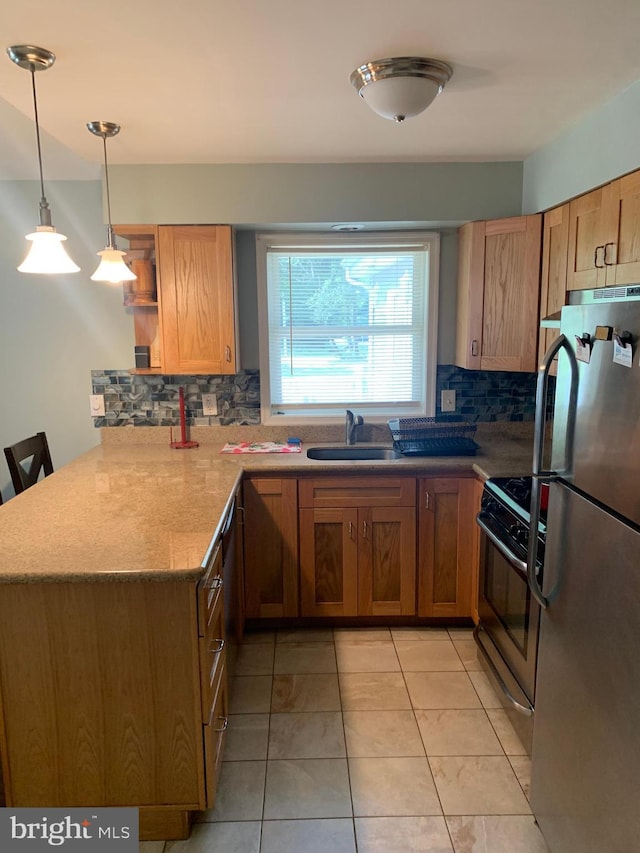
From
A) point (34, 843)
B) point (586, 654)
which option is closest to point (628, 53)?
point (586, 654)

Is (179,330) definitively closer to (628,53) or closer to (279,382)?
(279,382)

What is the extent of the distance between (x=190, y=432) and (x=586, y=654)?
94.7 inches

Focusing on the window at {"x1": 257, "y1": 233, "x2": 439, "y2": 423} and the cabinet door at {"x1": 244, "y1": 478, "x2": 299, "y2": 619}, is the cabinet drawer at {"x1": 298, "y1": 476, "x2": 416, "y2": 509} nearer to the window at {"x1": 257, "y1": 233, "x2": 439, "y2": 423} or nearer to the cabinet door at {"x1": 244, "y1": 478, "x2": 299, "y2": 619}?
the cabinet door at {"x1": 244, "y1": 478, "x2": 299, "y2": 619}

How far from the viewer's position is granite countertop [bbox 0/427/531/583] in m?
1.66

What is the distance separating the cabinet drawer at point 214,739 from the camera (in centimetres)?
176

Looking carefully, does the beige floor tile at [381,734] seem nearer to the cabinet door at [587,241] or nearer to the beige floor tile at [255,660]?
the beige floor tile at [255,660]

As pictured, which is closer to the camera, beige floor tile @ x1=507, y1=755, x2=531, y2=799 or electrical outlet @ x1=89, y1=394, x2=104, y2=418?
beige floor tile @ x1=507, y1=755, x2=531, y2=799

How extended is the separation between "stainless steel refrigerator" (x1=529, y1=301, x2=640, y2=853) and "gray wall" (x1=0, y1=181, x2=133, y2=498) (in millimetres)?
2516

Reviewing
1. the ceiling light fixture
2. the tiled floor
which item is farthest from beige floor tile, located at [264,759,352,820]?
the ceiling light fixture

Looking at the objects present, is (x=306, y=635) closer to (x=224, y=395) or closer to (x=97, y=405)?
(x=224, y=395)

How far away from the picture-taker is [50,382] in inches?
133

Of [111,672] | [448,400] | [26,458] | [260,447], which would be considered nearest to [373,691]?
[111,672]

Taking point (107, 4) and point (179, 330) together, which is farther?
point (179, 330)

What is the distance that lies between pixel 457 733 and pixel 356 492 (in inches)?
43.6
